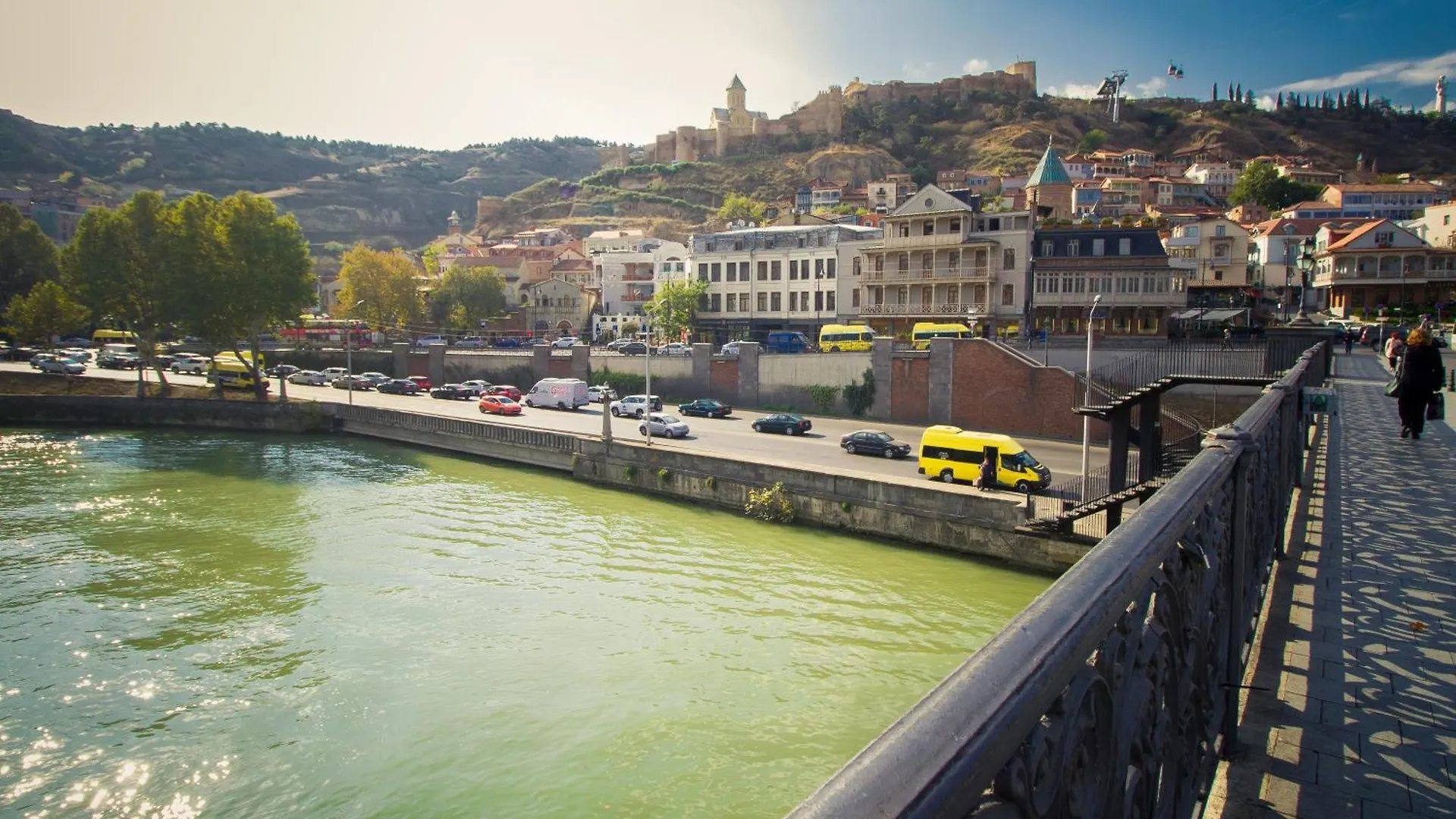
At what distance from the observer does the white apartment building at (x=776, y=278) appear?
4638 centimetres

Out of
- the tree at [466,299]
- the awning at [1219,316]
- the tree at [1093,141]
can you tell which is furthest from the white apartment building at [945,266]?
the tree at [1093,141]

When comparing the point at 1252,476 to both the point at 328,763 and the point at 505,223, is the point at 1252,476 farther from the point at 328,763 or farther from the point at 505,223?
the point at 505,223

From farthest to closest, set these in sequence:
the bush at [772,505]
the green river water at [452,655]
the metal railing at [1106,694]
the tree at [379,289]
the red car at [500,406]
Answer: the tree at [379,289] < the red car at [500,406] < the bush at [772,505] < the green river water at [452,655] < the metal railing at [1106,694]

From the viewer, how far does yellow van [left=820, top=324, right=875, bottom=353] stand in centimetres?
3775

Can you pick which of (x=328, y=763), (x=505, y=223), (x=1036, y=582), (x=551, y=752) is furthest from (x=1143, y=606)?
(x=505, y=223)

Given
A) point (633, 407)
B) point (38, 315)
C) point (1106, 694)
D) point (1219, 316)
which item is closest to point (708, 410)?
point (633, 407)

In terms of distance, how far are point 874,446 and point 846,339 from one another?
524 inches

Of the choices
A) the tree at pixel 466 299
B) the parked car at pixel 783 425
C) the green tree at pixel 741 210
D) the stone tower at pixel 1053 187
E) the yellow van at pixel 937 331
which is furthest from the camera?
the green tree at pixel 741 210

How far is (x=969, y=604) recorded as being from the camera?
15734mm

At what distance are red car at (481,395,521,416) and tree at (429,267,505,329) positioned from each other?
91.4ft

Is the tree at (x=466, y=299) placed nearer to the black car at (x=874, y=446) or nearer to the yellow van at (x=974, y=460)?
the black car at (x=874, y=446)

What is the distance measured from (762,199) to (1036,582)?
91314 millimetres

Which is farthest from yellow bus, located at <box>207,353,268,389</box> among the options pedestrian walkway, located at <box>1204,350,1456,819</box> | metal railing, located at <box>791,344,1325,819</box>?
metal railing, located at <box>791,344,1325,819</box>

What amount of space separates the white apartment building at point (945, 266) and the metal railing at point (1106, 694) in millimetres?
36807
